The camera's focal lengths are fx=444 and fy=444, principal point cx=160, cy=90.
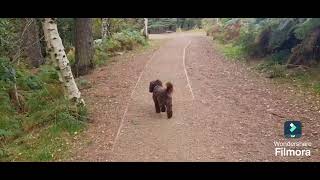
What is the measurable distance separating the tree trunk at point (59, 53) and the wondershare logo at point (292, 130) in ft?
13.7

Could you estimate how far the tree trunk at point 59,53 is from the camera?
852cm

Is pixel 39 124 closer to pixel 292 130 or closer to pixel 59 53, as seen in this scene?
pixel 59 53

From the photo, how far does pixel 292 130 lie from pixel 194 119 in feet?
7.37

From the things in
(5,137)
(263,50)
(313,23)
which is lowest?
(5,137)

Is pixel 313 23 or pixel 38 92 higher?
pixel 313 23

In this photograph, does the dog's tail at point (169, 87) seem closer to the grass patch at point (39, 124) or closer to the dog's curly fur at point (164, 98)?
the dog's curly fur at point (164, 98)

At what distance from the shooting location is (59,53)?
8664 mm

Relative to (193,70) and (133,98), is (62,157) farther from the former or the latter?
(193,70)

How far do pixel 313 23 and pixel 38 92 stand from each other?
6.74 metres

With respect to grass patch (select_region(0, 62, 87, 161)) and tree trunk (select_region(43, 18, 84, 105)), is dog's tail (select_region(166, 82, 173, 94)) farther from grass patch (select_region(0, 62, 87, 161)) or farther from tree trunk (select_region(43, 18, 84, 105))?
tree trunk (select_region(43, 18, 84, 105))

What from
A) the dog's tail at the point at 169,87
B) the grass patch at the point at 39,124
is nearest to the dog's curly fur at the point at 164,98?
the dog's tail at the point at 169,87
